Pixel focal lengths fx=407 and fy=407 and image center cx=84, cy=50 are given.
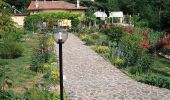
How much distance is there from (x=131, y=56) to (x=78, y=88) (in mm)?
5607

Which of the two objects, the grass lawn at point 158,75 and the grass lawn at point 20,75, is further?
the grass lawn at point 158,75

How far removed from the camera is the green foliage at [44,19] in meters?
42.6

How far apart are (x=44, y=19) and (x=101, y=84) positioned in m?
33.4

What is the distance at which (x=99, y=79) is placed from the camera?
15406 millimetres

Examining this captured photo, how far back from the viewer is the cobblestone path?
41.1 ft

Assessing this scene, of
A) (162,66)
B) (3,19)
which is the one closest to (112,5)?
(162,66)

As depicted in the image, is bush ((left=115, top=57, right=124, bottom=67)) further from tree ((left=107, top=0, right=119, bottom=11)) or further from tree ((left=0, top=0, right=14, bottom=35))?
tree ((left=107, top=0, right=119, bottom=11))

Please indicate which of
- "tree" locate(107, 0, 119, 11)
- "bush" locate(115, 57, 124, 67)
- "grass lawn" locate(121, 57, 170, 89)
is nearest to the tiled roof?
"tree" locate(107, 0, 119, 11)

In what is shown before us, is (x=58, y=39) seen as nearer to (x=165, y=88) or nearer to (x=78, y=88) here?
(x=78, y=88)

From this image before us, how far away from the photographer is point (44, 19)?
47094mm

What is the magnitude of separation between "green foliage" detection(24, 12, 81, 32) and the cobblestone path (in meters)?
22.2

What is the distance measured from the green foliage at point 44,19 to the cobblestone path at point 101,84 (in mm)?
22202

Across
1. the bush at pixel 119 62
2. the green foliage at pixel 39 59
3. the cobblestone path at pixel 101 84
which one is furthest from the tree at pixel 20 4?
the bush at pixel 119 62

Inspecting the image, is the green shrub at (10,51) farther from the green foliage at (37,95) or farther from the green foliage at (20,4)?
the green foliage at (20,4)
